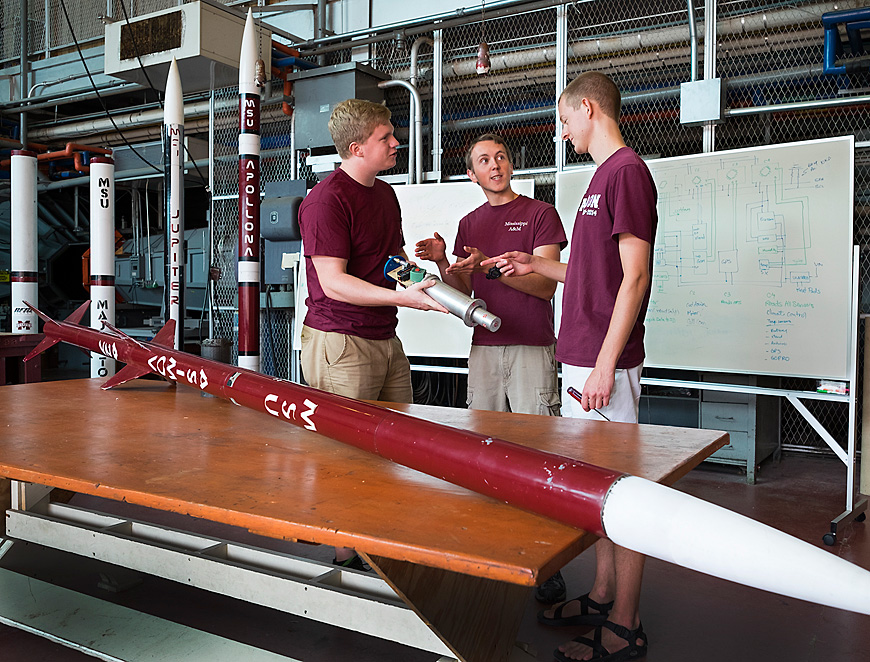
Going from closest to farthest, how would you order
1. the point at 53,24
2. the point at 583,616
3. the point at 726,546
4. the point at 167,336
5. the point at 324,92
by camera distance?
1. the point at 726,546
2. the point at 583,616
3. the point at 167,336
4. the point at 324,92
5. the point at 53,24

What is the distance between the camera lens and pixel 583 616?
2033 mm

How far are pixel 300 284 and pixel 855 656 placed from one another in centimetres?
394

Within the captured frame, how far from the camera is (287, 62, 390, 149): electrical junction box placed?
201 inches

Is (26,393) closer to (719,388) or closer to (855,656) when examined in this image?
(855,656)

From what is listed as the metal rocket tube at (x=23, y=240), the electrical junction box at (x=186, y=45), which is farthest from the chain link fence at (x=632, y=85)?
the metal rocket tube at (x=23, y=240)

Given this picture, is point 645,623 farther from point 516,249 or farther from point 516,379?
point 516,249

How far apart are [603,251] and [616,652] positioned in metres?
1.02

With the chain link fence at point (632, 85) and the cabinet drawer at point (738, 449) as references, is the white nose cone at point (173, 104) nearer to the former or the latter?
the chain link fence at point (632, 85)

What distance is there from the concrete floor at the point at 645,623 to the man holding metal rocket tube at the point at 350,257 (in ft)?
0.97

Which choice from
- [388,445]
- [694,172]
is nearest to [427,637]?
[388,445]

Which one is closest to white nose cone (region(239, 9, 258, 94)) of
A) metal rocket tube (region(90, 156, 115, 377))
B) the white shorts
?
metal rocket tube (region(90, 156, 115, 377))

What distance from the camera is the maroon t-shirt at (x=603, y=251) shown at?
1834mm

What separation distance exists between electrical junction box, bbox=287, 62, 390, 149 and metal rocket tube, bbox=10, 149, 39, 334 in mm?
1839

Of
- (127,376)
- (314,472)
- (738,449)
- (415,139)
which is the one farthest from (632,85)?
(314,472)
